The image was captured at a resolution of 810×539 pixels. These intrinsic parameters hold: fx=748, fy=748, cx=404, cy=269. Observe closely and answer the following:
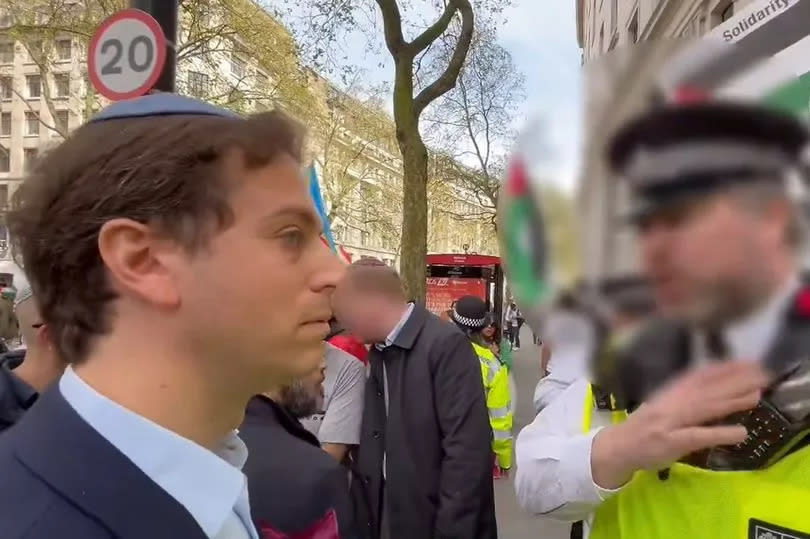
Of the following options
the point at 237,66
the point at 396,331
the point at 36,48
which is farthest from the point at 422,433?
the point at 36,48

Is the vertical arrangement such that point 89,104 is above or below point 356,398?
above

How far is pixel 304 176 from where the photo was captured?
110 cm

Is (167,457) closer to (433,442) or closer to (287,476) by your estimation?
(287,476)

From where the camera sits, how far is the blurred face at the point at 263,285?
3.03ft

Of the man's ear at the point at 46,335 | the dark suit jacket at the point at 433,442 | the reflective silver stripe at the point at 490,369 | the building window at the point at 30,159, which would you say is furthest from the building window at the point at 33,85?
the building window at the point at 30,159

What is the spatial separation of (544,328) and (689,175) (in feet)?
0.79

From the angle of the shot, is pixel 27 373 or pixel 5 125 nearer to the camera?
pixel 27 373

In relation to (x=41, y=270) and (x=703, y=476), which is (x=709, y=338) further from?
(x=41, y=270)

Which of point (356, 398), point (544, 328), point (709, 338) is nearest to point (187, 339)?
point (544, 328)

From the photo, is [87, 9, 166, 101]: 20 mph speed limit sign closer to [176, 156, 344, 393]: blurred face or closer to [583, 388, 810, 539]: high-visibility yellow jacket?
[176, 156, 344, 393]: blurred face

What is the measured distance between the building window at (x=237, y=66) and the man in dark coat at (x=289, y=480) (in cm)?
1678

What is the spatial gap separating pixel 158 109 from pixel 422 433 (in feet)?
7.33

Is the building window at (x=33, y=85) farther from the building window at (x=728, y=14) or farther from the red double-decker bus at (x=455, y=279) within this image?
the building window at (x=728, y=14)

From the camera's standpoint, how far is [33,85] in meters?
34.2
